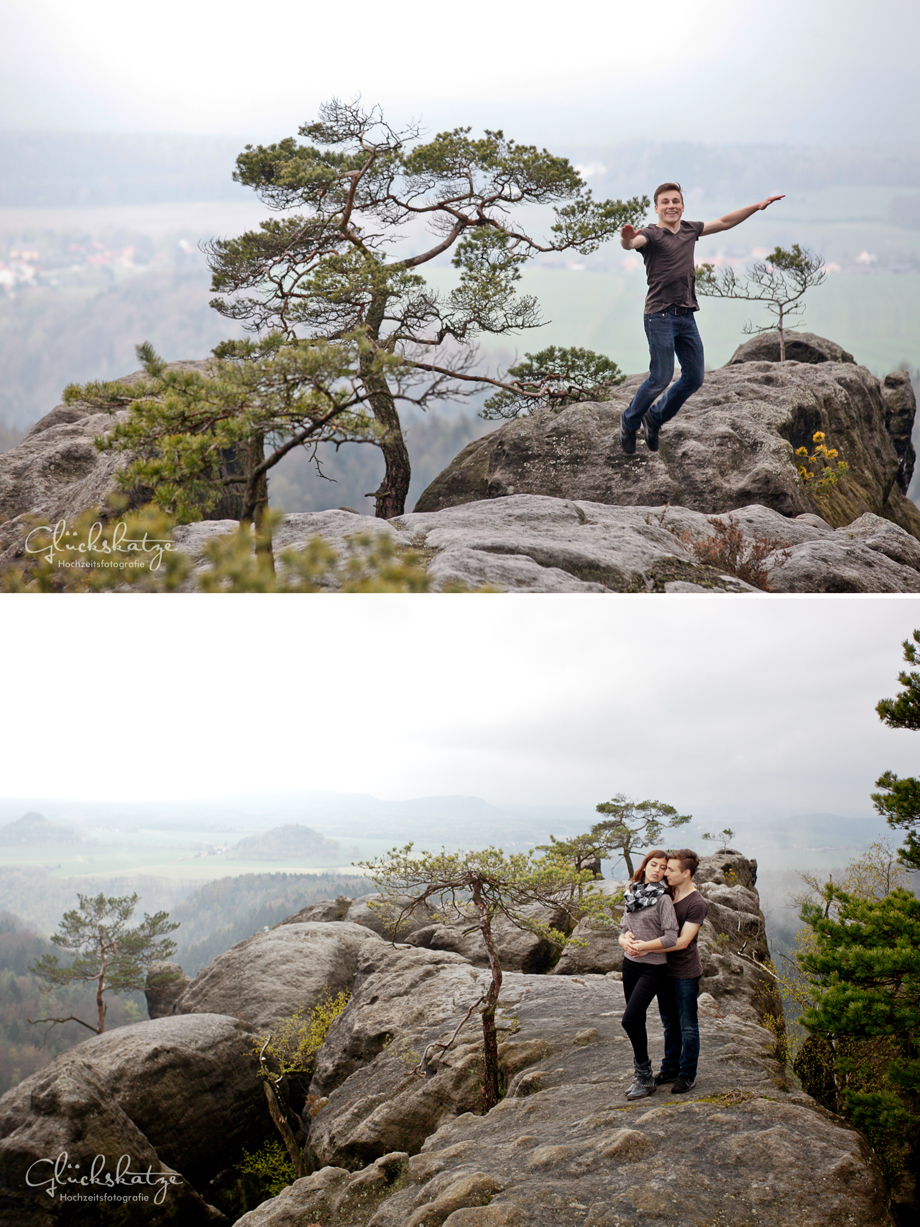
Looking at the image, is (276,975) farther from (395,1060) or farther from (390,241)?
(390,241)

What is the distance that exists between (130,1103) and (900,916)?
6350 millimetres

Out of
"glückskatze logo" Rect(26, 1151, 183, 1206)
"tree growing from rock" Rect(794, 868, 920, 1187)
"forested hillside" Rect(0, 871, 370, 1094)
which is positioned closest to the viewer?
"tree growing from rock" Rect(794, 868, 920, 1187)

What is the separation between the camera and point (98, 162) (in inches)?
179

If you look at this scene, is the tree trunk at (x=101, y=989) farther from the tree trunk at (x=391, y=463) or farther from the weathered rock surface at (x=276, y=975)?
the tree trunk at (x=391, y=463)

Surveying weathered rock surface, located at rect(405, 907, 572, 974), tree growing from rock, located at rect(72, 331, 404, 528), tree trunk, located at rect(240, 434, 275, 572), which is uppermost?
tree growing from rock, located at rect(72, 331, 404, 528)

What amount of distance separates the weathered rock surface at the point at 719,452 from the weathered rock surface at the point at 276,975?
229 inches

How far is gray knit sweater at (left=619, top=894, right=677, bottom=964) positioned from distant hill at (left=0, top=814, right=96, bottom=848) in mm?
8746

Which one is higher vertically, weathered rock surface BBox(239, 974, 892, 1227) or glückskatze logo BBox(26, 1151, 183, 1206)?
weathered rock surface BBox(239, 974, 892, 1227)

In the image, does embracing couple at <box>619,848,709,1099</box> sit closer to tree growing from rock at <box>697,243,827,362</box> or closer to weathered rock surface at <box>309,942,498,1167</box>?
weathered rock surface at <box>309,942,498,1167</box>

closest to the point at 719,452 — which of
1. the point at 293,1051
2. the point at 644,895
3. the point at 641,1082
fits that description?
the point at 644,895

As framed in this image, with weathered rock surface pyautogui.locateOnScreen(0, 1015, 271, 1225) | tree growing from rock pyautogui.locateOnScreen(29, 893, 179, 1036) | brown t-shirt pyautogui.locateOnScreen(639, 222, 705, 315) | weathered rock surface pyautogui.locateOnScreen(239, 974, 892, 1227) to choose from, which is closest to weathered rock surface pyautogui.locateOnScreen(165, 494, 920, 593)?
brown t-shirt pyautogui.locateOnScreen(639, 222, 705, 315)

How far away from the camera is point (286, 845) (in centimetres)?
1062

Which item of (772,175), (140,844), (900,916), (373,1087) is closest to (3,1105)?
(373,1087)

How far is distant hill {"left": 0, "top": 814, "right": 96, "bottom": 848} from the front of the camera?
9.20 meters
